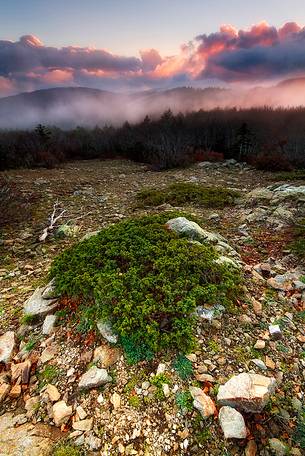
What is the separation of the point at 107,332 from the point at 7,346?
1.53 m

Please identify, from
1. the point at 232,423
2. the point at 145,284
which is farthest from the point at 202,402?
the point at 145,284

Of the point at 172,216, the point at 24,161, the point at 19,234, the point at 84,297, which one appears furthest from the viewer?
the point at 24,161

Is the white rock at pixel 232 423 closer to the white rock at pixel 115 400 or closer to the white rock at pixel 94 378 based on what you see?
the white rock at pixel 115 400

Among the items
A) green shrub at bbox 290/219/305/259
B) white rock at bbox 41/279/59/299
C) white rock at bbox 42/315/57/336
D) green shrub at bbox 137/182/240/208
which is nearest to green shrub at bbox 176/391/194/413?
white rock at bbox 42/315/57/336

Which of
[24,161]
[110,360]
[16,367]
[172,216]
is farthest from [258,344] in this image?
[24,161]

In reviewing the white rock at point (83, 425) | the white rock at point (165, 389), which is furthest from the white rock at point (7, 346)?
the white rock at point (165, 389)

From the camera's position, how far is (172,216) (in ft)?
23.9

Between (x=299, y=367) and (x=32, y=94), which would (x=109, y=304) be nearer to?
(x=299, y=367)

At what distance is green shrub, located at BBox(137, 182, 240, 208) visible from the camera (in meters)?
11.1

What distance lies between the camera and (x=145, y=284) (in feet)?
13.7

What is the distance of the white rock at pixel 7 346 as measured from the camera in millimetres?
3830

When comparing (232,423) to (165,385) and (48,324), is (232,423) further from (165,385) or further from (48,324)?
(48,324)

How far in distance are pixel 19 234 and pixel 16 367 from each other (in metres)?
5.48

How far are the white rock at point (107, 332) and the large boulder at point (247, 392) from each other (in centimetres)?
138
